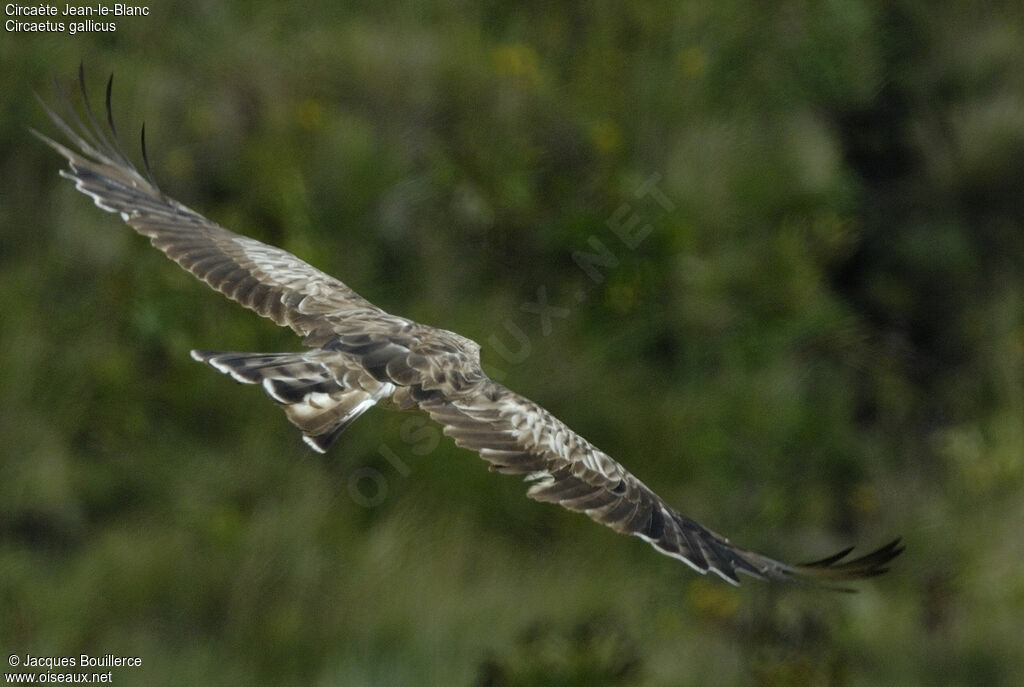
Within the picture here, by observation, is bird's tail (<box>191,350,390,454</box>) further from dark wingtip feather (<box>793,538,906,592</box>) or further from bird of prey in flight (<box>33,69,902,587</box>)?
dark wingtip feather (<box>793,538,906,592</box>)

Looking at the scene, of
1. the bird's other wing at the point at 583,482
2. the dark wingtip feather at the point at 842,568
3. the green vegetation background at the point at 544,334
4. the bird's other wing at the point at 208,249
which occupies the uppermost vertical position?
the dark wingtip feather at the point at 842,568

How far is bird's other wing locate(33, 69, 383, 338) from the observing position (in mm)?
6820

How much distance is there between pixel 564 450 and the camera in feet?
19.1

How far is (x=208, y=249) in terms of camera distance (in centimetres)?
705

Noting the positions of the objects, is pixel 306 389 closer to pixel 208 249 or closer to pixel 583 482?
pixel 583 482

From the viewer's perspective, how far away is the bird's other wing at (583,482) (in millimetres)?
5523

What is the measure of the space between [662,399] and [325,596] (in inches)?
127

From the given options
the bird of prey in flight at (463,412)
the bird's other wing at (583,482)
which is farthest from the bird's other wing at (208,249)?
the bird's other wing at (583,482)

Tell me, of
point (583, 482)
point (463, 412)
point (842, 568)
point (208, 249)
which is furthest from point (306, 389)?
point (842, 568)

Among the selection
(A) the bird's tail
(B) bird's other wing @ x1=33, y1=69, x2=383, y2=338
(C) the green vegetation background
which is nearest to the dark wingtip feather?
(A) the bird's tail

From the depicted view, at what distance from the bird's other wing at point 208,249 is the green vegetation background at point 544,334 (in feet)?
6.07

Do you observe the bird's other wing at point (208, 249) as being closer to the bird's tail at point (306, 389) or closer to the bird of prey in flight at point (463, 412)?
the bird of prey in flight at point (463, 412)

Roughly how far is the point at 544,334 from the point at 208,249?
3907 millimetres

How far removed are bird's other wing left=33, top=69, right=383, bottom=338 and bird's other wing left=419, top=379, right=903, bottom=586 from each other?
41.2 inches
